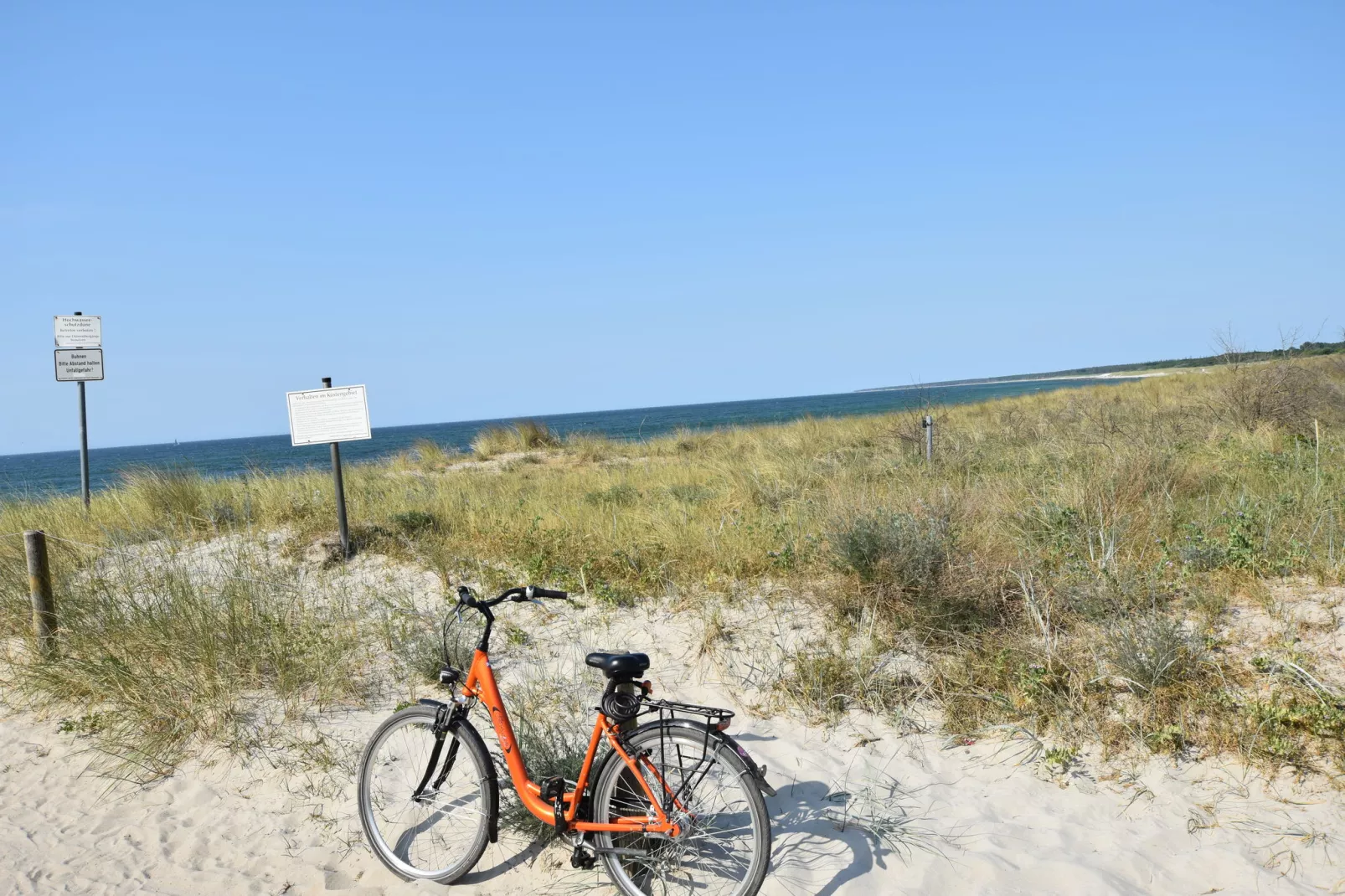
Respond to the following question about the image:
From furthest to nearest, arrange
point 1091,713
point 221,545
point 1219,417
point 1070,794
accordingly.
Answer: point 1219,417 → point 221,545 → point 1091,713 → point 1070,794

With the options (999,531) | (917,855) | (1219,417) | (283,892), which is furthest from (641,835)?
(1219,417)

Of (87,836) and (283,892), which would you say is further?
(87,836)

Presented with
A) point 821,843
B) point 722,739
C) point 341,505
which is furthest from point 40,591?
point 821,843

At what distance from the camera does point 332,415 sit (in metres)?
8.08

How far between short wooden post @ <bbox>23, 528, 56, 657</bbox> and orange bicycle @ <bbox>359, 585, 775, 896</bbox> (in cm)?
352

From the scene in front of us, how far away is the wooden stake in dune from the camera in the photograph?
8031mm

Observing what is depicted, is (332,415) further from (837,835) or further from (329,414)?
(837,835)

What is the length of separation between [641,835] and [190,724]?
3.23 metres

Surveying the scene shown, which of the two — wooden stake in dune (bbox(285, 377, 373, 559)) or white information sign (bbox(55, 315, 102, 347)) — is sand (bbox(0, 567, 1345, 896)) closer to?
wooden stake in dune (bbox(285, 377, 373, 559))

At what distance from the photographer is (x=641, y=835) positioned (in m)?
3.20

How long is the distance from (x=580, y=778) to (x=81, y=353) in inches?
461

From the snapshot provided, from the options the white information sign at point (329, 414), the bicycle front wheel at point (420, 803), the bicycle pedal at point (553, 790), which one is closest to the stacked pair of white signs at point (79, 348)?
the white information sign at point (329, 414)

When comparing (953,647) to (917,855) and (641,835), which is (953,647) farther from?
(641,835)

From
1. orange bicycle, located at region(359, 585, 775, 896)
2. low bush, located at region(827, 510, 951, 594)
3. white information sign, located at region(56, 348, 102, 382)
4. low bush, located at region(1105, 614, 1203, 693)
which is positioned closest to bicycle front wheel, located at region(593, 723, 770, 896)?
orange bicycle, located at region(359, 585, 775, 896)
